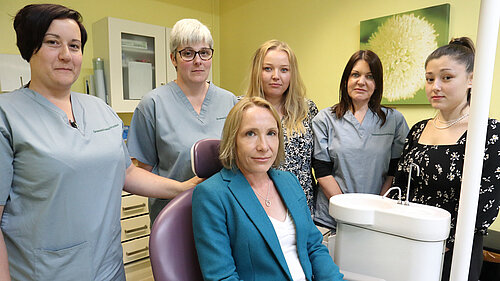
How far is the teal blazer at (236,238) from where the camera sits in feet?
3.09

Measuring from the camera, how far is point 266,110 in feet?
3.68

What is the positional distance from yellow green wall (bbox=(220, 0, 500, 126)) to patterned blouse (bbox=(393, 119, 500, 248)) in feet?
3.28

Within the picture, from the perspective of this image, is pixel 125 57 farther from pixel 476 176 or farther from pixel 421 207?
pixel 476 176

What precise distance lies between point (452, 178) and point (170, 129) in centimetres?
109

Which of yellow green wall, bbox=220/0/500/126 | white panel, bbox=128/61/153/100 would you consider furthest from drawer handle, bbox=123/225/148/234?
yellow green wall, bbox=220/0/500/126

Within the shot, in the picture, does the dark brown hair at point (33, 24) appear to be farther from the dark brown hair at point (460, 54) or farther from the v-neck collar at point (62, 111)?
the dark brown hair at point (460, 54)

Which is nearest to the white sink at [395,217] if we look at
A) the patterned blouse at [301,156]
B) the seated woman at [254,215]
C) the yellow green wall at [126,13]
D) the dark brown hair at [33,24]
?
the seated woman at [254,215]

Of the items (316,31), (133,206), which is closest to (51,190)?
(133,206)

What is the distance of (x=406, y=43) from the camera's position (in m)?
2.18

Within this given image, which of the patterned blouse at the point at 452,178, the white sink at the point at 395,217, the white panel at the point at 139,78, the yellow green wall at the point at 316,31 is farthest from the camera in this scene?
the white panel at the point at 139,78

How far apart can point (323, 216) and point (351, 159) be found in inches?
12.9

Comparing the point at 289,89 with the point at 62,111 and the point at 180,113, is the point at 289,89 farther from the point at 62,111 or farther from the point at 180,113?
the point at 62,111

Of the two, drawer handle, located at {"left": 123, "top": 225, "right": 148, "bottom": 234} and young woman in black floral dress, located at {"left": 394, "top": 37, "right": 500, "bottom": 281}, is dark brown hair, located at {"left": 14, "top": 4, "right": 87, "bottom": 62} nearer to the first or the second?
young woman in black floral dress, located at {"left": 394, "top": 37, "right": 500, "bottom": 281}

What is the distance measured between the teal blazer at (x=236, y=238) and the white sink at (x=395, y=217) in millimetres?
192
